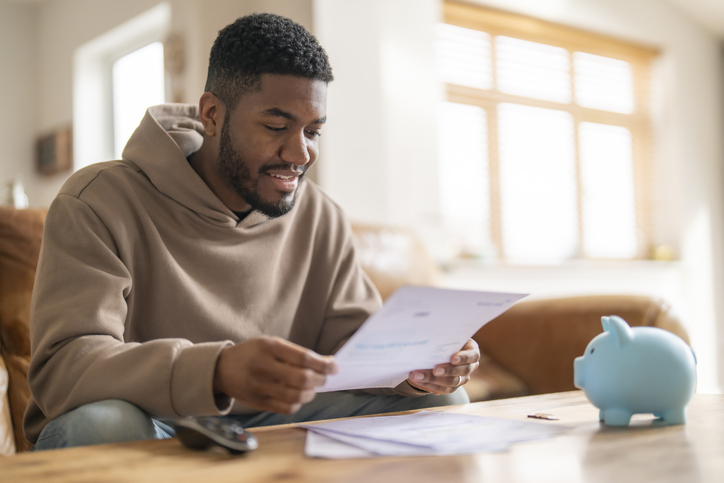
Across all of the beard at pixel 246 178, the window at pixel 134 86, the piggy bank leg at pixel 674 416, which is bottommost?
the piggy bank leg at pixel 674 416

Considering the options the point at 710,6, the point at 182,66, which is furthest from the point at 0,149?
the point at 710,6

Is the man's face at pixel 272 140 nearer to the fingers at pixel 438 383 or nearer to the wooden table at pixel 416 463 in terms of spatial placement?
the fingers at pixel 438 383

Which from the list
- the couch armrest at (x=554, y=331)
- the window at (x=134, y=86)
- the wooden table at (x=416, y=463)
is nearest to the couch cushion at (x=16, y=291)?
the wooden table at (x=416, y=463)

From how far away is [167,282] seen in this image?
1.09 metres

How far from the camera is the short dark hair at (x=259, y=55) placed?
1118 mm

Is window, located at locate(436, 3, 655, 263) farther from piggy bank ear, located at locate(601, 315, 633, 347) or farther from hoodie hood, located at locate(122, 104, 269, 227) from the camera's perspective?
piggy bank ear, located at locate(601, 315, 633, 347)

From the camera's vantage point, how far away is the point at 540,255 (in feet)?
13.1

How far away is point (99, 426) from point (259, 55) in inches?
25.4

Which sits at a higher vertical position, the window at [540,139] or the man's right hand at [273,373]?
the window at [540,139]

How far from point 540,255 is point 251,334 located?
3109 millimetres

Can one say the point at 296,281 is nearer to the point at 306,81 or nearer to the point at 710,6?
the point at 306,81

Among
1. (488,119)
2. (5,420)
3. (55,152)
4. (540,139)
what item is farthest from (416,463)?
(55,152)

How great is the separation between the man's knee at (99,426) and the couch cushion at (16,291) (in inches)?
24.1

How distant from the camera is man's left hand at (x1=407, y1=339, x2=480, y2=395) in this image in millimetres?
933
